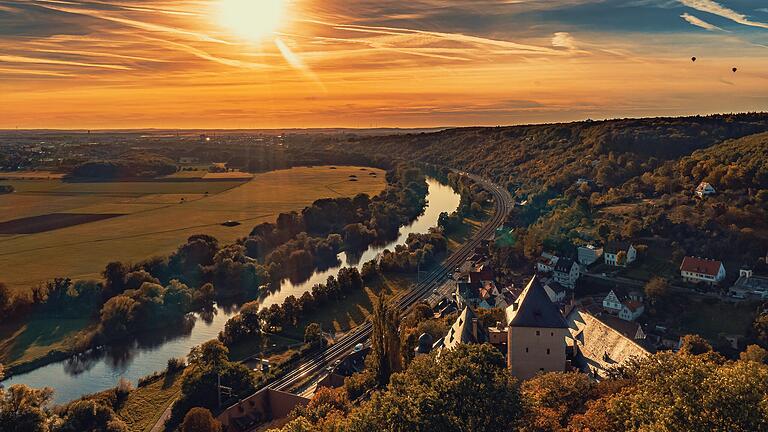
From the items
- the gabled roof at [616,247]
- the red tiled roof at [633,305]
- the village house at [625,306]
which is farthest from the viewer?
the gabled roof at [616,247]

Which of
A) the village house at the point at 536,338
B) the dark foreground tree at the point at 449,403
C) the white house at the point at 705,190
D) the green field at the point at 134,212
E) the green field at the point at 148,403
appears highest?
the dark foreground tree at the point at 449,403

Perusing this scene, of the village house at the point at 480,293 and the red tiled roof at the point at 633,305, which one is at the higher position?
the red tiled roof at the point at 633,305

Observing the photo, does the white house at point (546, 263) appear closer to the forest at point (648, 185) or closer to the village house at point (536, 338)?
the forest at point (648, 185)

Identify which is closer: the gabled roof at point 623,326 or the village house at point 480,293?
the gabled roof at point 623,326

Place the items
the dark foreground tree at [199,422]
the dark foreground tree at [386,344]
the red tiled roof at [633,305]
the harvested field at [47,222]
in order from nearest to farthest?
the dark foreground tree at [199,422], the dark foreground tree at [386,344], the red tiled roof at [633,305], the harvested field at [47,222]

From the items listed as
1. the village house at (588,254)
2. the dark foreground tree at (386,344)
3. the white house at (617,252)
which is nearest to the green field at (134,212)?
the dark foreground tree at (386,344)

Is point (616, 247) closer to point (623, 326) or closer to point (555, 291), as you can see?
point (555, 291)

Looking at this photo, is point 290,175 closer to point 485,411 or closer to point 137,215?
point 137,215

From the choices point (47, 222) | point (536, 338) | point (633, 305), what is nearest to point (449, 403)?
point (536, 338)
